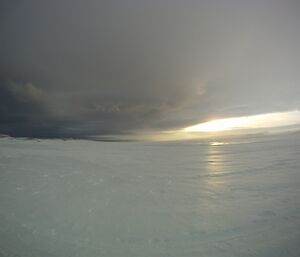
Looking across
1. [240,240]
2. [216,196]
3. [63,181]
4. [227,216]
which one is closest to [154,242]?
[240,240]

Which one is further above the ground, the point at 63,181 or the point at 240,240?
the point at 63,181

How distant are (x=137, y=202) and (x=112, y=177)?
3.03m

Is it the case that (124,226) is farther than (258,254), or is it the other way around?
(124,226)

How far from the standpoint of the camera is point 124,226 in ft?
16.2

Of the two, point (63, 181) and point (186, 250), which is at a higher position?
point (63, 181)

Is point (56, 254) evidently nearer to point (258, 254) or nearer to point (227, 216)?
point (258, 254)

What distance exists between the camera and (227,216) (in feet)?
18.3

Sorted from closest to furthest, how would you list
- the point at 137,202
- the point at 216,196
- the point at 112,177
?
the point at 137,202
the point at 216,196
the point at 112,177

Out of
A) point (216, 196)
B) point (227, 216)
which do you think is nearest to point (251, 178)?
point (216, 196)

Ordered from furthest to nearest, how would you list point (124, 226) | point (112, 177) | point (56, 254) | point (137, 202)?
point (112, 177), point (137, 202), point (124, 226), point (56, 254)

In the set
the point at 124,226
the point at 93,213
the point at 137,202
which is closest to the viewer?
the point at 124,226

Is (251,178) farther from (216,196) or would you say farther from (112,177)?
(112,177)

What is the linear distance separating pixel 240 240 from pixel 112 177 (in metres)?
5.83

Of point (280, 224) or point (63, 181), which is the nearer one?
point (280, 224)
